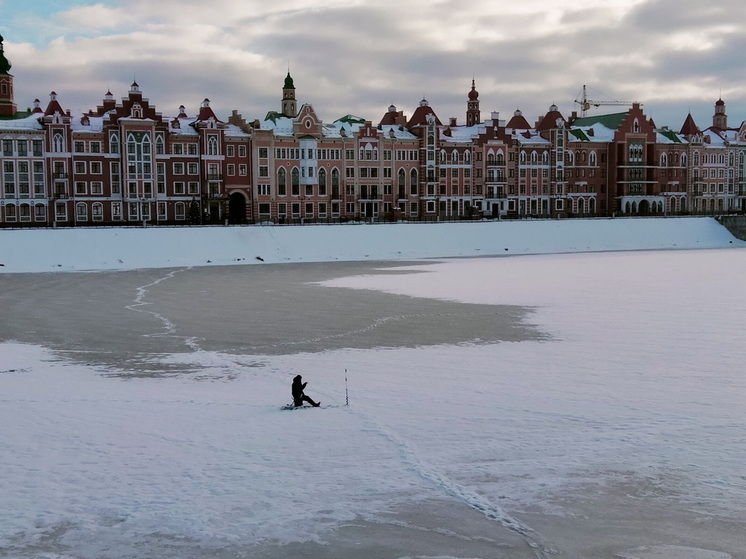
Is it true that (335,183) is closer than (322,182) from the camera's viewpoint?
Answer: No

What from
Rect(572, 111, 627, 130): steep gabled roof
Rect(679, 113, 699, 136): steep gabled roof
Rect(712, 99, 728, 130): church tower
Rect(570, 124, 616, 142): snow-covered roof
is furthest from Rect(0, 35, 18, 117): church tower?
Rect(712, 99, 728, 130): church tower

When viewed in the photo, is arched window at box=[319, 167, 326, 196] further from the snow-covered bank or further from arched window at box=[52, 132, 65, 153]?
arched window at box=[52, 132, 65, 153]

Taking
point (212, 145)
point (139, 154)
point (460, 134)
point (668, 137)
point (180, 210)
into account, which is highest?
point (668, 137)

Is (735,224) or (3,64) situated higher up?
(3,64)

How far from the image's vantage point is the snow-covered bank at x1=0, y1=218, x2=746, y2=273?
5566 cm

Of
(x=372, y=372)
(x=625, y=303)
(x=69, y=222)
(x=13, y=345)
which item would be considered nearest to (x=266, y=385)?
(x=372, y=372)

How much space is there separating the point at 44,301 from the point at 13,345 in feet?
37.1

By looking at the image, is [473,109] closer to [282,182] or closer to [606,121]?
[606,121]

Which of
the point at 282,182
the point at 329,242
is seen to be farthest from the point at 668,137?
the point at 329,242

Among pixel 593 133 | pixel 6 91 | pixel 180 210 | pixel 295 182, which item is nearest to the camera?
pixel 180 210

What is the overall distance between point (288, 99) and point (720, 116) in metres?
69.7

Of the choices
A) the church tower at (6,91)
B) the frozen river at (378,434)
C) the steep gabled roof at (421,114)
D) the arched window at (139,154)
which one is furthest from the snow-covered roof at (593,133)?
the frozen river at (378,434)

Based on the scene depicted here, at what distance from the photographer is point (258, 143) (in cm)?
8350

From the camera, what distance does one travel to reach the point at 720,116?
413 ft
